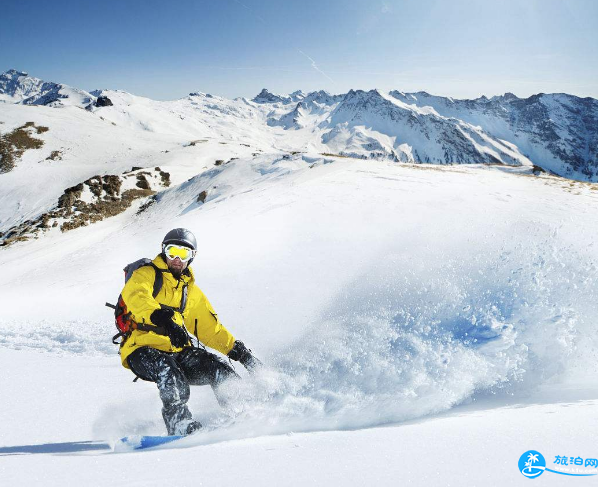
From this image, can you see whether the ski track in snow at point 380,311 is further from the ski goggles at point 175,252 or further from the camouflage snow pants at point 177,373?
the ski goggles at point 175,252

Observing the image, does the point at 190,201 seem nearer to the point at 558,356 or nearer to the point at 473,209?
the point at 473,209

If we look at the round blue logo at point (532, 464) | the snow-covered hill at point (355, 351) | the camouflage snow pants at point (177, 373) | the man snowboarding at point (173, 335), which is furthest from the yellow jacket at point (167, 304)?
the round blue logo at point (532, 464)

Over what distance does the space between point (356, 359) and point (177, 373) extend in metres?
2.81

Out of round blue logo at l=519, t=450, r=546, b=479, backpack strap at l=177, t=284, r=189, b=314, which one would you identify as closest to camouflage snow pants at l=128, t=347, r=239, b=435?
backpack strap at l=177, t=284, r=189, b=314

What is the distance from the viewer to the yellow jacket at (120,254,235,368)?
4465mm

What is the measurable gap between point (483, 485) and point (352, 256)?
8.32m

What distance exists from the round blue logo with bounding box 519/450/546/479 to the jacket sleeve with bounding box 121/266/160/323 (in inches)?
158

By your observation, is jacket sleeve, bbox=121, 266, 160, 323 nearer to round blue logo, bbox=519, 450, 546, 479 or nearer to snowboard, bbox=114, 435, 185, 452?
snowboard, bbox=114, 435, 185, 452

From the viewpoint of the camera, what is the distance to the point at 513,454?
2719 millimetres

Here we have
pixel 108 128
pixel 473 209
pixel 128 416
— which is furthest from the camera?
pixel 108 128

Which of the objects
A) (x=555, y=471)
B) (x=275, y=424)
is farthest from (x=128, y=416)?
(x=555, y=471)

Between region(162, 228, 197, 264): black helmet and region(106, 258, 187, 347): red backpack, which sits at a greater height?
region(162, 228, 197, 264): black helmet

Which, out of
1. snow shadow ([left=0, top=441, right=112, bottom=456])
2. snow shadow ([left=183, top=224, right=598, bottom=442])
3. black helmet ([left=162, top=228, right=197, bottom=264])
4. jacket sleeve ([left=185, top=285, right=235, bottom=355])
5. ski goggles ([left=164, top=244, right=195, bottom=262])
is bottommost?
snow shadow ([left=183, top=224, right=598, bottom=442])

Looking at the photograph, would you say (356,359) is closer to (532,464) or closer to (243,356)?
(243,356)
